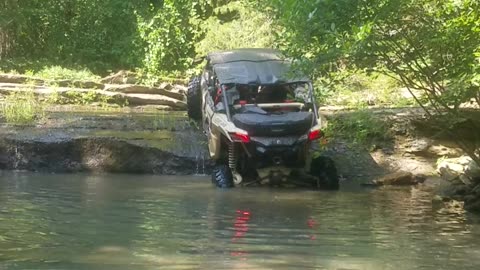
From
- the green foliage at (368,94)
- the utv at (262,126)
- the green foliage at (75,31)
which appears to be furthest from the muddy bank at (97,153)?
the green foliage at (75,31)

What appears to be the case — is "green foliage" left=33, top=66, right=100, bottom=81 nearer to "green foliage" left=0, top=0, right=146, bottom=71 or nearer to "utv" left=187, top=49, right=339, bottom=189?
"green foliage" left=0, top=0, right=146, bottom=71

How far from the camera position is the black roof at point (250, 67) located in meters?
12.7

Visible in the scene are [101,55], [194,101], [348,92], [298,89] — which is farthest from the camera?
[101,55]

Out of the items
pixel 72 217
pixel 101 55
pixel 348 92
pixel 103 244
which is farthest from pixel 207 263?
pixel 101 55

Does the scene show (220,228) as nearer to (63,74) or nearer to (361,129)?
(361,129)

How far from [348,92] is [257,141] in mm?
8388

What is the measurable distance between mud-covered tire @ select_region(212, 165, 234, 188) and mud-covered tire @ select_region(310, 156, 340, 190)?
1.43m

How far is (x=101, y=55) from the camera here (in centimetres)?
2528

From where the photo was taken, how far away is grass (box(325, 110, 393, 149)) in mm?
13852

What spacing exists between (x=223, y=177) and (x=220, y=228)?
139 inches

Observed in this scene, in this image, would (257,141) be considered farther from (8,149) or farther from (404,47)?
(8,149)

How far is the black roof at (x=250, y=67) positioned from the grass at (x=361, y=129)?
1865 mm

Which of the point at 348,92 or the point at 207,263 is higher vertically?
the point at 348,92

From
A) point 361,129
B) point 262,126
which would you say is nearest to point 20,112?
point 262,126
